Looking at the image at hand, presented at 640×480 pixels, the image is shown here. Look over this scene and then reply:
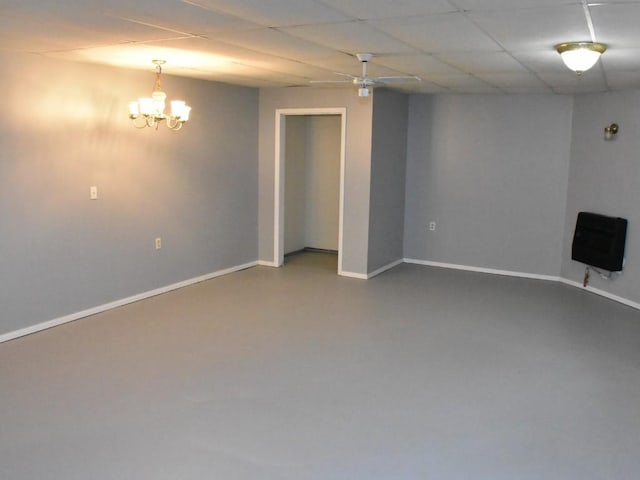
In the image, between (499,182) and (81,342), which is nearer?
(81,342)

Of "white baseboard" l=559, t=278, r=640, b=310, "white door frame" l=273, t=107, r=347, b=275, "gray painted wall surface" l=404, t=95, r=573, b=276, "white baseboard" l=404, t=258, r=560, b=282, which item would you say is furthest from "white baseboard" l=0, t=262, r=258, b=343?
"white baseboard" l=559, t=278, r=640, b=310

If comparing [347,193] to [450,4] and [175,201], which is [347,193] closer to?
[175,201]

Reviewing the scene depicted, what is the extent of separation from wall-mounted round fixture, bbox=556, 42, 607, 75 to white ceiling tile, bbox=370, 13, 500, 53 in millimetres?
406

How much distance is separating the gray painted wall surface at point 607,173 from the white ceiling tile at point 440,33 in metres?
2.84

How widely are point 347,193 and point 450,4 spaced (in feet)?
13.1

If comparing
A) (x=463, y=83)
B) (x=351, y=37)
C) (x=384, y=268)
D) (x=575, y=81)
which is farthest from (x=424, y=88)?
(x=351, y=37)

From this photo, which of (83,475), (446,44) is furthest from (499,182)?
(83,475)

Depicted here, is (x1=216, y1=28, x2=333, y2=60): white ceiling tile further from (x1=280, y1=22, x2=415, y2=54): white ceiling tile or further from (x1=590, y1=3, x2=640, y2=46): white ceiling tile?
(x1=590, y1=3, x2=640, y2=46): white ceiling tile

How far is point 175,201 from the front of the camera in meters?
5.77

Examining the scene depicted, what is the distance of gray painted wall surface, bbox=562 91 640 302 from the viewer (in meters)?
5.59

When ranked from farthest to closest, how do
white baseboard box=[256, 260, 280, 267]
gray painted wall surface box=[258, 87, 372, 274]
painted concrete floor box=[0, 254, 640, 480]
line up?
white baseboard box=[256, 260, 280, 267] → gray painted wall surface box=[258, 87, 372, 274] → painted concrete floor box=[0, 254, 640, 480]

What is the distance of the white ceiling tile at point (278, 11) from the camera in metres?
2.56

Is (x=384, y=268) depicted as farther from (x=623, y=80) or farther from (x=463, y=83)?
(x=623, y=80)

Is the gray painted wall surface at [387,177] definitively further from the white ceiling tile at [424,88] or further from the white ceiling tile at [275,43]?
the white ceiling tile at [275,43]
